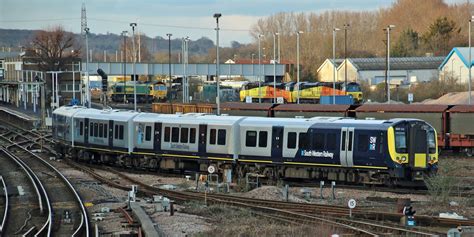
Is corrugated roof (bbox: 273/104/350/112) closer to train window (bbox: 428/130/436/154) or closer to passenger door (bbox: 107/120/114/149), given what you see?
passenger door (bbox: 107/120/114/149)

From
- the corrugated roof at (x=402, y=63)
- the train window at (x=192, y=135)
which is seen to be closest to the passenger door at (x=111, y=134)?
the train window at (x=192, y=135)

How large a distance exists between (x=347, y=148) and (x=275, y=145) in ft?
10.7

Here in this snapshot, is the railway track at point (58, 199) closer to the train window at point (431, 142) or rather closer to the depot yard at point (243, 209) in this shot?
the depot yard at point (243, 209)

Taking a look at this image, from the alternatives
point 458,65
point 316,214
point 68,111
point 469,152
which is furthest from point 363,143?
point 458,65

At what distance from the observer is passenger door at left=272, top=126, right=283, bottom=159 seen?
33.5 metres

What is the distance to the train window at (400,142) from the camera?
30.8 meters

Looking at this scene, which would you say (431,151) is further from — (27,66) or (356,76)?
(27,66)

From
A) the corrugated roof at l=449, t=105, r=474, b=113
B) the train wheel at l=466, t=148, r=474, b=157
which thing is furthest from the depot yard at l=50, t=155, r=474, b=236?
the train wheel at l=466, t=148, r=474, b=157

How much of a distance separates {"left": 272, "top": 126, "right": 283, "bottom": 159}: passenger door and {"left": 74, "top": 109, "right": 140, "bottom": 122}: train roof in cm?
943

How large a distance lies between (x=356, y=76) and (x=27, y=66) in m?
46.7

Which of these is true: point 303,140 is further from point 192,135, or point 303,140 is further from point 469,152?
point 469,152


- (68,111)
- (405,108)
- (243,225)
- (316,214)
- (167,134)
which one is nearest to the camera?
(243,225)

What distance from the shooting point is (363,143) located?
31.4 meters

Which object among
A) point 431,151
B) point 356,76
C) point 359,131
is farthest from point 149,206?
point 356,76
